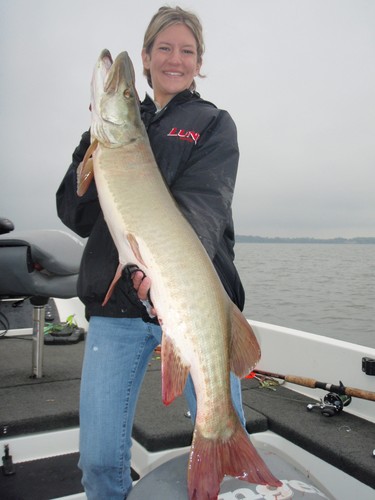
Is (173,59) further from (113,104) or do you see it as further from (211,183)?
(211,183)

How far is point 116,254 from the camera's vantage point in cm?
245

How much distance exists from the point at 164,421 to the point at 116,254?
1824mm

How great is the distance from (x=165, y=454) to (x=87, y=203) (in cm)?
196

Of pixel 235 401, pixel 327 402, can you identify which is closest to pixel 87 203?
pixel 235 401

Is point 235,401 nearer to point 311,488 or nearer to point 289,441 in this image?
point 311,488

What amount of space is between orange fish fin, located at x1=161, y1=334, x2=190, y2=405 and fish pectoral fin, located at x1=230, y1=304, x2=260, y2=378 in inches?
8.9

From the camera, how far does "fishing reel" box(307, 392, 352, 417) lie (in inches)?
160

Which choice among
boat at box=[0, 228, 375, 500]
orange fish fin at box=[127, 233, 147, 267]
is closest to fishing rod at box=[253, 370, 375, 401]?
boat at box=[0, 228, 375, 500]

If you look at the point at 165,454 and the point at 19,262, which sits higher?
the point at 19,262

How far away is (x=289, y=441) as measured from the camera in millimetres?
3771

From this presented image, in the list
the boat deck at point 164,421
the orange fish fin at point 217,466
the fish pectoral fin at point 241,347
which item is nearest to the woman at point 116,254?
the fish pectoral fin at point 241,347

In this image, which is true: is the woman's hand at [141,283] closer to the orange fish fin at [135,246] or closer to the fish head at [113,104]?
the orange fish fin at [135,246]

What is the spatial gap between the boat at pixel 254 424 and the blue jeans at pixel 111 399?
0.63 ft

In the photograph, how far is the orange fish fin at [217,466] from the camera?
6.48ft
